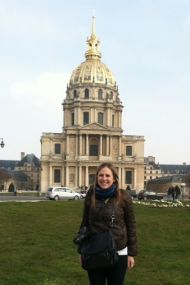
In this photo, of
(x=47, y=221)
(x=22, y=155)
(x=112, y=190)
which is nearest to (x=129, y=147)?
(x=22, y=155)

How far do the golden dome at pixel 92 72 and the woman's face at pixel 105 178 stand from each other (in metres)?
103

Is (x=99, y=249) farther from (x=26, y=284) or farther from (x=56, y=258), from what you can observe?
(x=56, y=258)

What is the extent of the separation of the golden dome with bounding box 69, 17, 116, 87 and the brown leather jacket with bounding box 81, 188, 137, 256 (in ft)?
339

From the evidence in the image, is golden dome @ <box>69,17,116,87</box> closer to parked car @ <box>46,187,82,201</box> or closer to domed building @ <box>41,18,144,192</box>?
domed building @ <box>41,18,144,192</box>

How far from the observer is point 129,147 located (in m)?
111

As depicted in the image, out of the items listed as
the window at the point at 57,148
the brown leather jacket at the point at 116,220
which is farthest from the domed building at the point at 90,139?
the brown leather jacket at the point at 116,220

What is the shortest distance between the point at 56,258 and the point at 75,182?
305 ft

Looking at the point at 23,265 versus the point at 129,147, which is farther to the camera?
the point at 129,147

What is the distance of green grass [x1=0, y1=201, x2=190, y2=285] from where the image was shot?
10484mm

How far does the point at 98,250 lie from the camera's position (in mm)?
6270

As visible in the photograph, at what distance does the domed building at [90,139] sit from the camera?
105875mm

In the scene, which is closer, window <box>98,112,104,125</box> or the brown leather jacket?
the brown leather jacket

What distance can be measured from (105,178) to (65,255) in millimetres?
7064

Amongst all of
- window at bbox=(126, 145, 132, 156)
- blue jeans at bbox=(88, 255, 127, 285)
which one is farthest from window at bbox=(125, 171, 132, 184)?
blue jeans at bbox=(88, 255, 127, 285)
